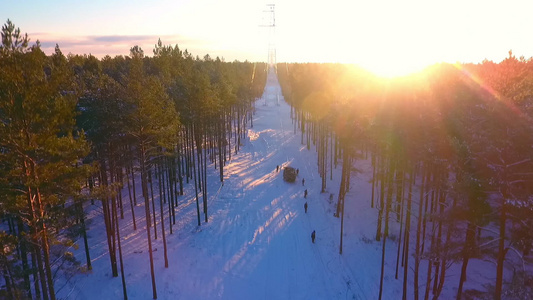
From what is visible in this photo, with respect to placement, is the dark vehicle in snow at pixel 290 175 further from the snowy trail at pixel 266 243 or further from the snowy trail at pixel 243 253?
the snowy trail at pixel 243 253

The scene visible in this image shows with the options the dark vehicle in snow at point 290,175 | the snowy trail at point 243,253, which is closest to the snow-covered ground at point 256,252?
the snowy trail at point 243,253

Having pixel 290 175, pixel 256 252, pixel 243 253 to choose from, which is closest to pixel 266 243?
pixel 256 252

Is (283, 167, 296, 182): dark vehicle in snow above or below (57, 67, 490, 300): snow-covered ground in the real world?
above

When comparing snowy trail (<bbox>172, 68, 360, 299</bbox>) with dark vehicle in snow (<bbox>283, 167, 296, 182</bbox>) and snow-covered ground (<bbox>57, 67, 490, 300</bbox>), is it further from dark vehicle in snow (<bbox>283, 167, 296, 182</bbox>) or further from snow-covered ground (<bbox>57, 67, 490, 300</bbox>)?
dark vehicle in snow (<bbox>283, 167, 296, 182</bbox>)

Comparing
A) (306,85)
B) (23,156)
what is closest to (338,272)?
(23,156)

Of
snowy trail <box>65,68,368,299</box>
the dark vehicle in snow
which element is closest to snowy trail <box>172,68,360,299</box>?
snowy trail <box>65,68,368,299</box>

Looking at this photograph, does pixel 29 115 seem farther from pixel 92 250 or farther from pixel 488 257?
pixel 488 257

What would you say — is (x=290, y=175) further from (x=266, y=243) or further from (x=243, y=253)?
(x=243, y=253)

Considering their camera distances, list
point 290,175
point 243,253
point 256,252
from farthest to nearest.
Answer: point 290,175 → point 256,252 → point 243,253
